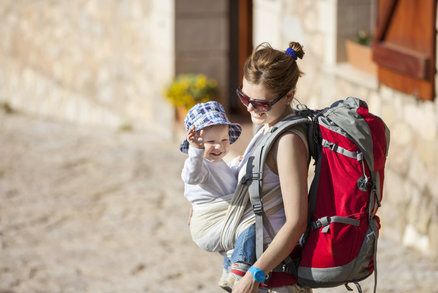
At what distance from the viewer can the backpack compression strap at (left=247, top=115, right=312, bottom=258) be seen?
9.70ft

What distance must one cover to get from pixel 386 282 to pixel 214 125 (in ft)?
9.02

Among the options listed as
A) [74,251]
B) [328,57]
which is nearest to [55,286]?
[74,251]

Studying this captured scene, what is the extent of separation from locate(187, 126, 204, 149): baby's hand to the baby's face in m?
0.01

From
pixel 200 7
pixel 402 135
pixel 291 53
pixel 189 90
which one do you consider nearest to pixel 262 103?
pixel 291 53

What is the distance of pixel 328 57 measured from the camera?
7.26m

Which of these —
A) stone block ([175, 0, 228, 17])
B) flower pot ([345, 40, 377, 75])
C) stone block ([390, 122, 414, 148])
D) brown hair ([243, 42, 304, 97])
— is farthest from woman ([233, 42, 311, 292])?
stone block ([175, 0, 228, 17])

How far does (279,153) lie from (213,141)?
26cm

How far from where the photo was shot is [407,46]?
20.0ft

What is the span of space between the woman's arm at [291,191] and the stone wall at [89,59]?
21.6 feet

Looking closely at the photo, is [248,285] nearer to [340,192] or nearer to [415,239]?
[340,192]

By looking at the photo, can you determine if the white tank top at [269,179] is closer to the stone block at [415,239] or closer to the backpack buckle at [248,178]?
the backpack buckle at [248,178]

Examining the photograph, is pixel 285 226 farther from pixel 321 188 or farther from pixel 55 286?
pixel 55 286

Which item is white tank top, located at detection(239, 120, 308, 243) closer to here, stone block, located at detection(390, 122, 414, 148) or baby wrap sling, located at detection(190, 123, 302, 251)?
baby wrap sling, located at detection(190, 123, 302, 251)

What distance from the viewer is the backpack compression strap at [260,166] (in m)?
2.96
